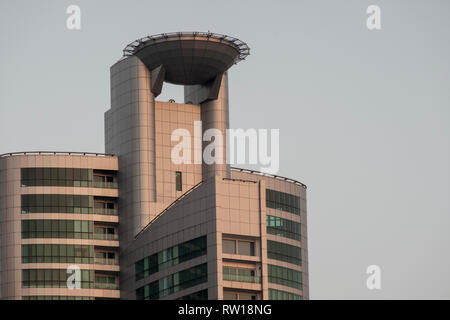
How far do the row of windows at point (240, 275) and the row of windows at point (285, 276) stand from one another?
3452 mm

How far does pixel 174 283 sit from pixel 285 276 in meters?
14.6

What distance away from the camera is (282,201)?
192375 mm

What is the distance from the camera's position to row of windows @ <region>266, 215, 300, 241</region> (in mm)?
186500

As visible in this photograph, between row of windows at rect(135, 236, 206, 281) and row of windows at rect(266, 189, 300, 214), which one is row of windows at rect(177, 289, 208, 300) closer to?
row of windows at rect(135, 236, 206, 281)

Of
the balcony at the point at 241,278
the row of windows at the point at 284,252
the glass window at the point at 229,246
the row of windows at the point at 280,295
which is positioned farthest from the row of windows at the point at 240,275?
the row of windows at the point at 284,252

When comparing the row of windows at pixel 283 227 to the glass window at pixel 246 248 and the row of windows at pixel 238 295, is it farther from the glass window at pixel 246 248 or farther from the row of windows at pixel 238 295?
the row of windows at pixel 238 295

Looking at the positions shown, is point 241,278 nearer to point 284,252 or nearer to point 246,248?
point 246,248

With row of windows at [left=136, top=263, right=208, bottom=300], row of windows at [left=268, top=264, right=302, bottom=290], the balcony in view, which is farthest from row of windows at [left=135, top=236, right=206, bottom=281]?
row of windows at [left=268, top=264, right=302, bottom=290]

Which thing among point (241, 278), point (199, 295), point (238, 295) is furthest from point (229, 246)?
point (199, 295)
